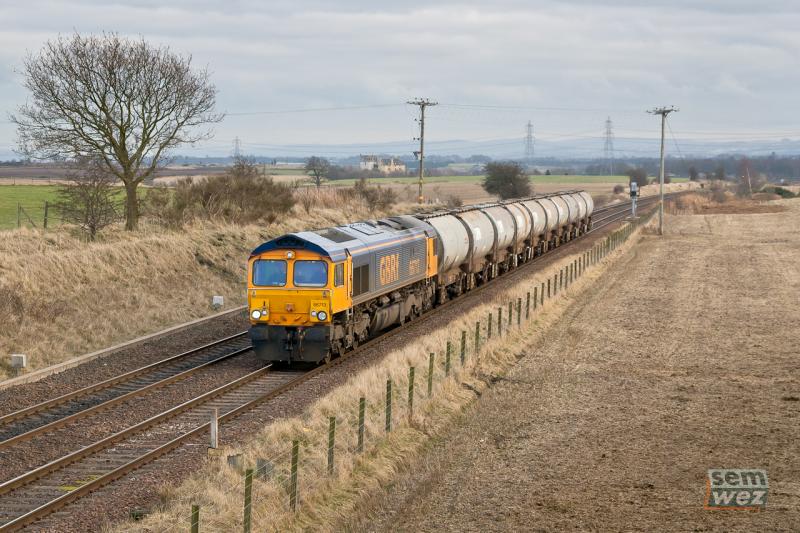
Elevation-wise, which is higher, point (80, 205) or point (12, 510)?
point (80, 205)

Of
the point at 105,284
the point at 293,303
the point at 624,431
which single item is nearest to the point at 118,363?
the point at 293,303

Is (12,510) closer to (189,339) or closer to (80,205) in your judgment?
(189,339)

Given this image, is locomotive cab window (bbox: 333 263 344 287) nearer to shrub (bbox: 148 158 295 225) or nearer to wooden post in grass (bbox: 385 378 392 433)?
wooden post in grass (bbox: 385 378 392 433)

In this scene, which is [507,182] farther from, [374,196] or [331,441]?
[331,441]

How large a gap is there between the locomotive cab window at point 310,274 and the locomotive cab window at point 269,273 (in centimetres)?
37

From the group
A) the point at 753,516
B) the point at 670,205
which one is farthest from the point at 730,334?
the point at 670,205

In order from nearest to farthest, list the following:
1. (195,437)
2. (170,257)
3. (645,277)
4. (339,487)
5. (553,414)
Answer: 1. (339,487)
2. (195,437)
3. (553,414)
4. (170,257)
5. (645,277)

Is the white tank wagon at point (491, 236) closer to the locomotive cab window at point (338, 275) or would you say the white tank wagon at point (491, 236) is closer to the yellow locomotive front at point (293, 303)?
the locomotive cab window at point (338, 275)

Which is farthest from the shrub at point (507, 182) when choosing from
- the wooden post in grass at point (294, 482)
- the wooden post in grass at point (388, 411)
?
the wooden post in grass at point (294, 482)

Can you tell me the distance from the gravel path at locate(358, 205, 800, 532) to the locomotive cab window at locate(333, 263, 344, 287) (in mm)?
4875

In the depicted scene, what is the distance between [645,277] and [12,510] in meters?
37.8

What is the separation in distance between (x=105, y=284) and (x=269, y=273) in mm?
11270

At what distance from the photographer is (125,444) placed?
1784 centimetres

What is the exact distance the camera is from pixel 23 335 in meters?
26.1
